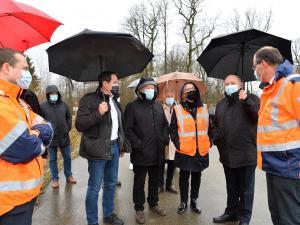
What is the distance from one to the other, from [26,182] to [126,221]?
275 cm

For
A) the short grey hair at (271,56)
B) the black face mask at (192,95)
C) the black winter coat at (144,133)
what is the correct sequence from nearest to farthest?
the short grey hair at (271,56) → the black winter coat at (144,133) → the black face mask at (192,95)

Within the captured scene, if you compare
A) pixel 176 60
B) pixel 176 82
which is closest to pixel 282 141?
pixel 176 82

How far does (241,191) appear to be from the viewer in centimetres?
479

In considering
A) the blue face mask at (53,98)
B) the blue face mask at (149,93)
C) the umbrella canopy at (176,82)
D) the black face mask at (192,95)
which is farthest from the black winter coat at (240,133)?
the blue face mask at (53,98)

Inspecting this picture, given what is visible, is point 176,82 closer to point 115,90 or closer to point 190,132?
point 190,132

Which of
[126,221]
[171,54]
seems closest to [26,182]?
[126,221]

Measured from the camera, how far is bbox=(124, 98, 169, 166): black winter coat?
5.05 m

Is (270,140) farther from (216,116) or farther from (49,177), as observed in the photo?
(49,177)

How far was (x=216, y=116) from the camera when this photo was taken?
5117 millimetres

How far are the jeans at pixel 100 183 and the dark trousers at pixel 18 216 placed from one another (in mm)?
1771

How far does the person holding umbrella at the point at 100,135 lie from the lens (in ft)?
14.6

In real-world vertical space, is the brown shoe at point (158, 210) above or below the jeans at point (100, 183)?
below

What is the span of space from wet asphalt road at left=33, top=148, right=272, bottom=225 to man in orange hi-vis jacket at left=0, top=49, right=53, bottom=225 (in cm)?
251

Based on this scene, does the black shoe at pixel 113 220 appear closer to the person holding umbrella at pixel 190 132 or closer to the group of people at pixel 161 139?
the group of people at pixel 161 139
